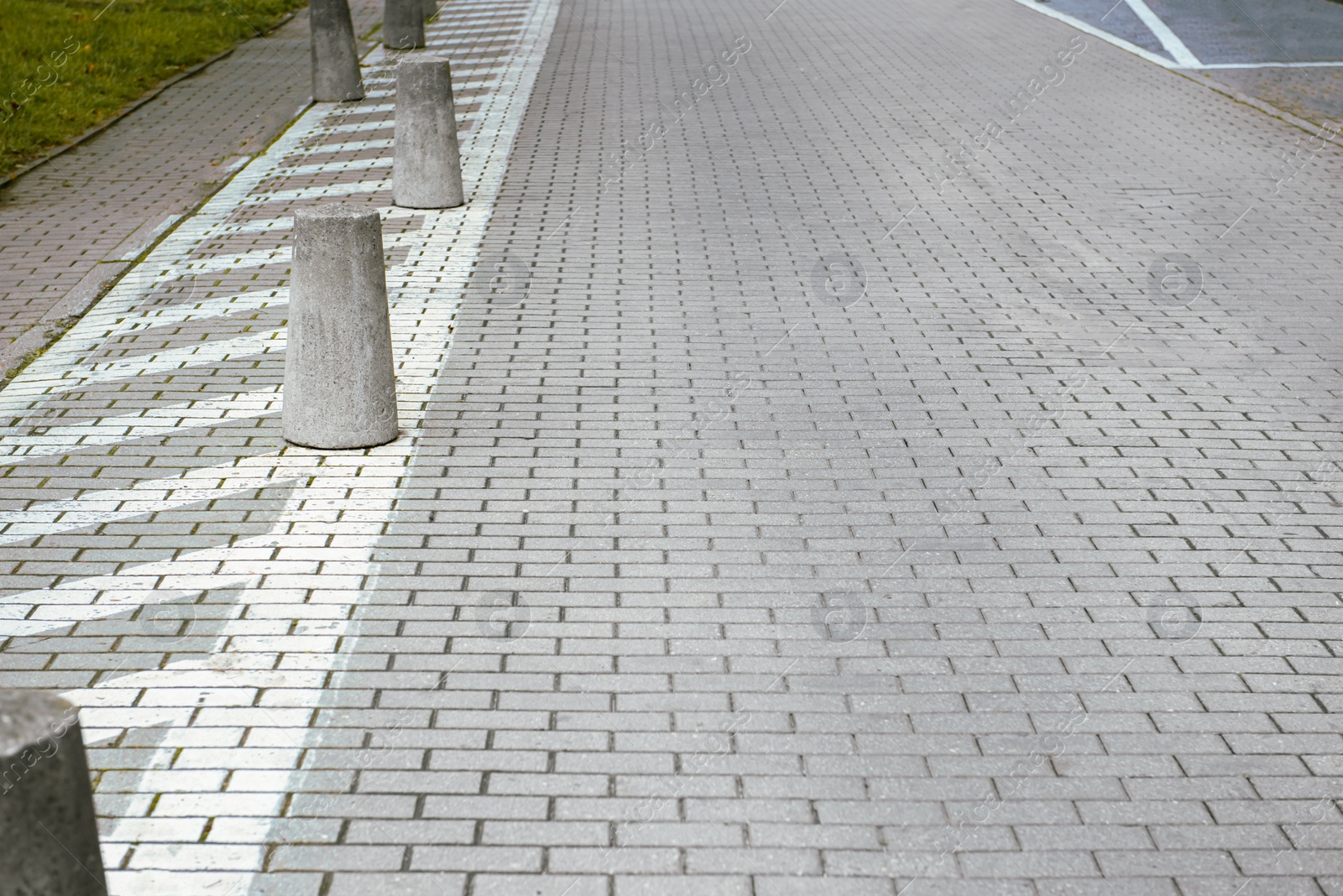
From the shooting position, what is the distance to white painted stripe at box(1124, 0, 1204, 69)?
57.9 ft

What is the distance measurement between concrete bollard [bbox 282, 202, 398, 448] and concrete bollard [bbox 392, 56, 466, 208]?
416 cm

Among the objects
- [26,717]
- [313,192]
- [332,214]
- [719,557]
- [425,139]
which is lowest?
[719,557]

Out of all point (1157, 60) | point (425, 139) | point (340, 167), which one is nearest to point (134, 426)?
point (425, 139)

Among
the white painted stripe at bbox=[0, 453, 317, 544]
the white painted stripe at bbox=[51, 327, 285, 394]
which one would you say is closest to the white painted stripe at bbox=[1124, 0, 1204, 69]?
the white painted stripe at bbox=[51, 327, 285, 394]

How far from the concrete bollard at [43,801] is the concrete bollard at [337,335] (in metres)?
3.67

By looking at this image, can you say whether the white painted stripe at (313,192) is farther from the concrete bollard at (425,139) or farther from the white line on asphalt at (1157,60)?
the white line on asphalt at (1157,60)

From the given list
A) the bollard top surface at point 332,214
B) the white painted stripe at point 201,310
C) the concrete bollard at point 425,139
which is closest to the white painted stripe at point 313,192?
the concrete bollard at point 425,139

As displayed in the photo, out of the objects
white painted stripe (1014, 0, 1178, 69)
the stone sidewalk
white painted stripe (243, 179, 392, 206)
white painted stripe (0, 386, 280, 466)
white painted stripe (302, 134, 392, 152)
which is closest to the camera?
the stone sidewalk

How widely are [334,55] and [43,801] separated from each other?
508 inches

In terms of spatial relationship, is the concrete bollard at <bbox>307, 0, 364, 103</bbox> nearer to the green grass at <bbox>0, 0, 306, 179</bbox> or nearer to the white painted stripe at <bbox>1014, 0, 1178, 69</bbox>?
the green grass at <bbox>0, 0, 306, 179</bbox>

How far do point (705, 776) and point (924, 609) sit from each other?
1.35 metres

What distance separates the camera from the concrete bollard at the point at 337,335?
6.16m

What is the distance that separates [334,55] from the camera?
14.2 meters

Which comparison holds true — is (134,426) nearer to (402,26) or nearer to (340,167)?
(340,167)
